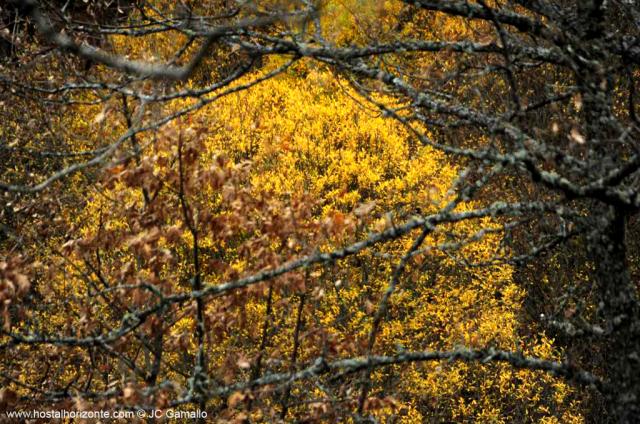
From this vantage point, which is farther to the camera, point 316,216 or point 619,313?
point 316,216

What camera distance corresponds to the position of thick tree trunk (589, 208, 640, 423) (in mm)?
3158

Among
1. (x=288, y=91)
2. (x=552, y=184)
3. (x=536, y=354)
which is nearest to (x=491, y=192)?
(x=536, y=354)

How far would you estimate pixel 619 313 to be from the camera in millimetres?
3184

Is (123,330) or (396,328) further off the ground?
(396,328)

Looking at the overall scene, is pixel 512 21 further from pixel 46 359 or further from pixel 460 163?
pixel 460 163

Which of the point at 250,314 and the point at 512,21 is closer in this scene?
the point at 512,21

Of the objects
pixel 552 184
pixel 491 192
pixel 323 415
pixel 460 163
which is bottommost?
pixel 323 415

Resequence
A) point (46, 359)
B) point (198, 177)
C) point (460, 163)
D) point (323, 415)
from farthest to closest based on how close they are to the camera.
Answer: point (460, 163) → point (46, 359) → point (198, 177) → point (323, 415)

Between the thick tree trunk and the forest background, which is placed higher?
the forest background

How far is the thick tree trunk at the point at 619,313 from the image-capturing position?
10.4 ft

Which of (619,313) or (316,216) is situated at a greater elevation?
(316,216)

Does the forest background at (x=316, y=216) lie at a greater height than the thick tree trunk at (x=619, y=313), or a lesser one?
greater

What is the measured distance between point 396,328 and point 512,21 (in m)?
6.85

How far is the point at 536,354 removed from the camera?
32.2 ft
